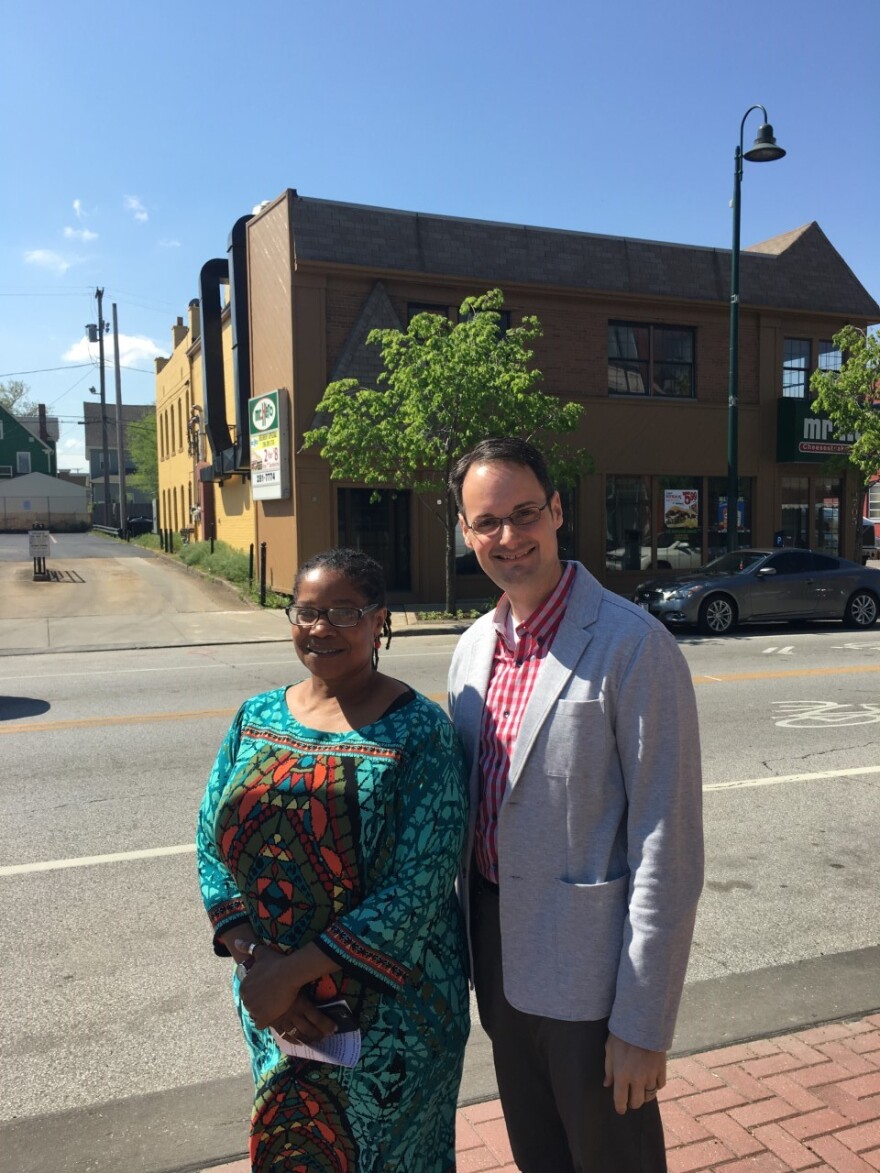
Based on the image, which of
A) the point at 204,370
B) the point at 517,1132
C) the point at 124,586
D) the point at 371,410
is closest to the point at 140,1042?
the point at 517,1132

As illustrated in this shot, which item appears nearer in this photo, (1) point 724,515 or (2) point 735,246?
(2) point 735,246

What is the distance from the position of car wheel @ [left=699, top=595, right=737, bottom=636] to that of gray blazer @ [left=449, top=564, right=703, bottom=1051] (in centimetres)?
1366

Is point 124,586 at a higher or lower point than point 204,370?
lower

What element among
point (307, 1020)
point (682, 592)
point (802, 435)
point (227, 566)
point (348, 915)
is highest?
point (802, 435)

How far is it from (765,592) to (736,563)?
0.83 m

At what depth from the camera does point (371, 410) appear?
1612 centimetres

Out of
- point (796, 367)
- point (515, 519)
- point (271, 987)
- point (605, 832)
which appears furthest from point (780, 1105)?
point (796, 367)

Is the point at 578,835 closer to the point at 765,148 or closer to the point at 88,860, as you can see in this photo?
the point at 88,860

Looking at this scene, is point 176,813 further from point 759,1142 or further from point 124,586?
point 124,586

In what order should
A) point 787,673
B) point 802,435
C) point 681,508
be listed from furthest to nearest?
point 802,435, point 681,508, point 787,673

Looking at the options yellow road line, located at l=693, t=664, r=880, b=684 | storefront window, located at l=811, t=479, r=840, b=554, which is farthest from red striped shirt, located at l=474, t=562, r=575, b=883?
storefront window, located at l=811, t=479, r=840, b=554

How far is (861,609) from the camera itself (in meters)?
16.1

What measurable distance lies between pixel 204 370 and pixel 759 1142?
24475 mm

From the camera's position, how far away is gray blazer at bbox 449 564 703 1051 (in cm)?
181
